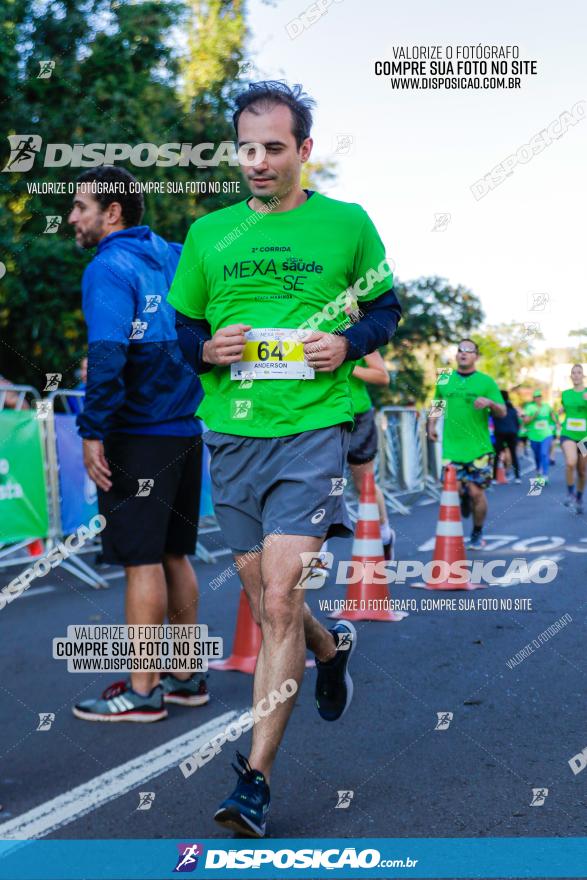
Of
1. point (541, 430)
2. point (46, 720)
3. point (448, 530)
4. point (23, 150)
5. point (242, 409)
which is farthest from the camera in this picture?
point (541, 430)

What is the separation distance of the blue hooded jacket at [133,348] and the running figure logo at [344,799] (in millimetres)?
1855

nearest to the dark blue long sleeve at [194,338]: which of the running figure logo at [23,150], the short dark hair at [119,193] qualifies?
the short dark hair at [119,193]

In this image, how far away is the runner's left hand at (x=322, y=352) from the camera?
11.6 feet

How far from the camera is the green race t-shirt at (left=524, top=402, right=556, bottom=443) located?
2283cm

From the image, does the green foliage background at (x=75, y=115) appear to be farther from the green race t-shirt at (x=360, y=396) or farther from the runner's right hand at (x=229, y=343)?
the runner's right hand at (x=229, y=343)

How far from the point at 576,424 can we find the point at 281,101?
1213 cm

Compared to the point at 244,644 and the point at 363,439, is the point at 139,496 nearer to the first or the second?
the point at 244,644

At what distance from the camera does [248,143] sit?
145 inches

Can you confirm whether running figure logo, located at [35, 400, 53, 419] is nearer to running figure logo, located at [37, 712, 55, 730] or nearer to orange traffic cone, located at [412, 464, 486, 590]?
orange traffic cone, located at [412, 464, 486, 590]

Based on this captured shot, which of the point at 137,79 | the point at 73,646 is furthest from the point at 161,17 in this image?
the point at 73,646

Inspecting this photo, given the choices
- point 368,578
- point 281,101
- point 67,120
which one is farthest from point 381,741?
point 67,120

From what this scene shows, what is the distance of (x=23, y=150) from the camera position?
1379 cm

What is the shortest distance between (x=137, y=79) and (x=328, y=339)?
44.9 feet

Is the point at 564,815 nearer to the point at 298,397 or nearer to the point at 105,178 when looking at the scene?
the point at 298,397
